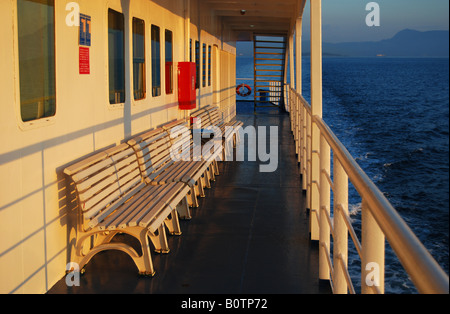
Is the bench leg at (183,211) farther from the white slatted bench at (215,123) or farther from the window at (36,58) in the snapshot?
the white slatted bench at (215,123)

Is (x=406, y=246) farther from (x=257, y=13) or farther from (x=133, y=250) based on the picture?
(x=257, y=13)

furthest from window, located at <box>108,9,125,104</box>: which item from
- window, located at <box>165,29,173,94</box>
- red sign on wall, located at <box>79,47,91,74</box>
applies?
window, located at <box>165,29,173,94</box>

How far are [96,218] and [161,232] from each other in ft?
2.19

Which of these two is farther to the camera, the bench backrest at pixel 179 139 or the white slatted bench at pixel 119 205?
the bench backrest at pixel 179 139

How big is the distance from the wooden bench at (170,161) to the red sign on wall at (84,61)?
0.82 metres

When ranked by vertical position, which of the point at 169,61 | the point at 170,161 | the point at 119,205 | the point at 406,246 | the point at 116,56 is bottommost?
the point at 119,205

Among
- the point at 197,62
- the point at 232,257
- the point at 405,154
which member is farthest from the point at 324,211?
the point at 405,154

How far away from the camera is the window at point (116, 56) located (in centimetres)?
458

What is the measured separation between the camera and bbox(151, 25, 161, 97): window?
20.4 ft

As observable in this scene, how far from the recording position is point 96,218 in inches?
139

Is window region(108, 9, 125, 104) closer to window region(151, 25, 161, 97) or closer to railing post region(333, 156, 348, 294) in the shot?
window region(151, 25, 161, 97)

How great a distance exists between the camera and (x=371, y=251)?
192 centimetres

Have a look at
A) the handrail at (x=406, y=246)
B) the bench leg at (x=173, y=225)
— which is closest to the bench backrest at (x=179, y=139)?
the bench leg at (x=173, y=225)

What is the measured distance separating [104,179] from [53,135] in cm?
56
